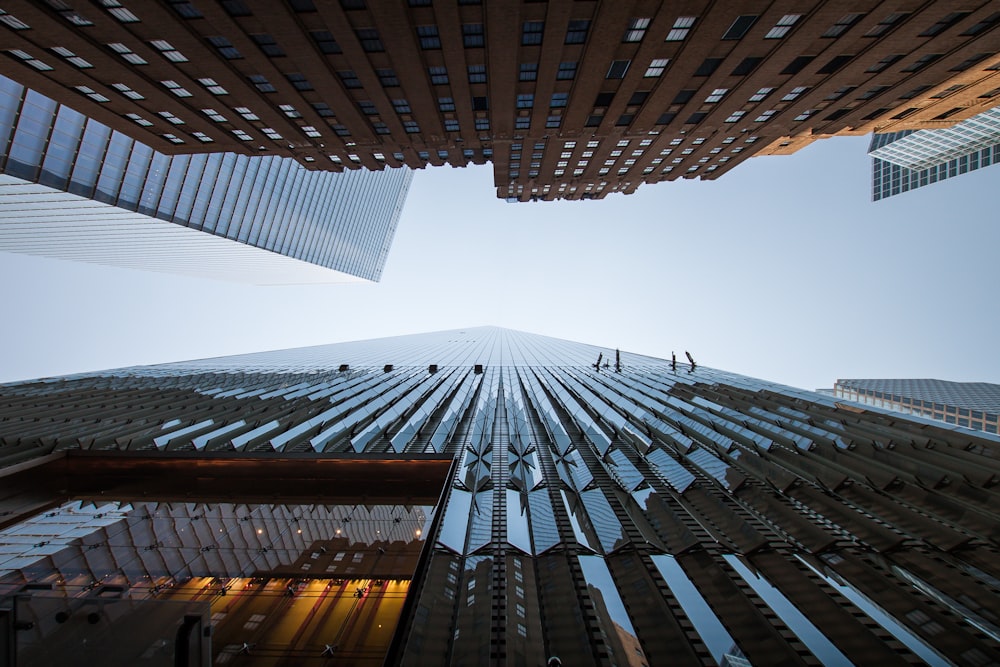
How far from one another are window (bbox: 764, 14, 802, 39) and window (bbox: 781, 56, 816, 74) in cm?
347

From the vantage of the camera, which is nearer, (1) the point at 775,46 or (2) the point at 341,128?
(1) the point at 775,46

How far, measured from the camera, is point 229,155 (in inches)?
2434

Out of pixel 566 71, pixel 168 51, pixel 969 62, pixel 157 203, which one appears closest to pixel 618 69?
pixel 566 71

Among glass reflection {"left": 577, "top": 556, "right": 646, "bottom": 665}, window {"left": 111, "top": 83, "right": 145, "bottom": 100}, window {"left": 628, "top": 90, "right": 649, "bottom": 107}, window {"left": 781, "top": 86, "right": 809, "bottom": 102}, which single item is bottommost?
glass reflection {"left": 577, "top": 556, "right": 646, "bottom": 665}

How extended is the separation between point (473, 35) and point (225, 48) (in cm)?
1399

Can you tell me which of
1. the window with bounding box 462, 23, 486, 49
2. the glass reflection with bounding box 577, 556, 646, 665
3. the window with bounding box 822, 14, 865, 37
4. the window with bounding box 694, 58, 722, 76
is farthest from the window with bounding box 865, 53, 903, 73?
the glass reflection with bounding box 577, 556, 646, 665

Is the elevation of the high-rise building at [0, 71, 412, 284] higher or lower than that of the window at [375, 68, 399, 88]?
lower

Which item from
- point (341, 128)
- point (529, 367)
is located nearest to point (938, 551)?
point (341, 128)

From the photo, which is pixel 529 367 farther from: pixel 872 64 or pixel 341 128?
pixel 872 64

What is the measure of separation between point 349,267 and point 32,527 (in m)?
110

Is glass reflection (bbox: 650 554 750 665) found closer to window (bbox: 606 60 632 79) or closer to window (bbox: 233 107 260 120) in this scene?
window (bbox: 606 60 632 79)

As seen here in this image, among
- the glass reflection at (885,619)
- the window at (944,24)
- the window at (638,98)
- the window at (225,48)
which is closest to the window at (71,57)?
the window at (225,48)

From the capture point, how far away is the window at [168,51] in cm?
2434

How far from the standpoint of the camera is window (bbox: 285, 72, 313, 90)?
89.5 feet
